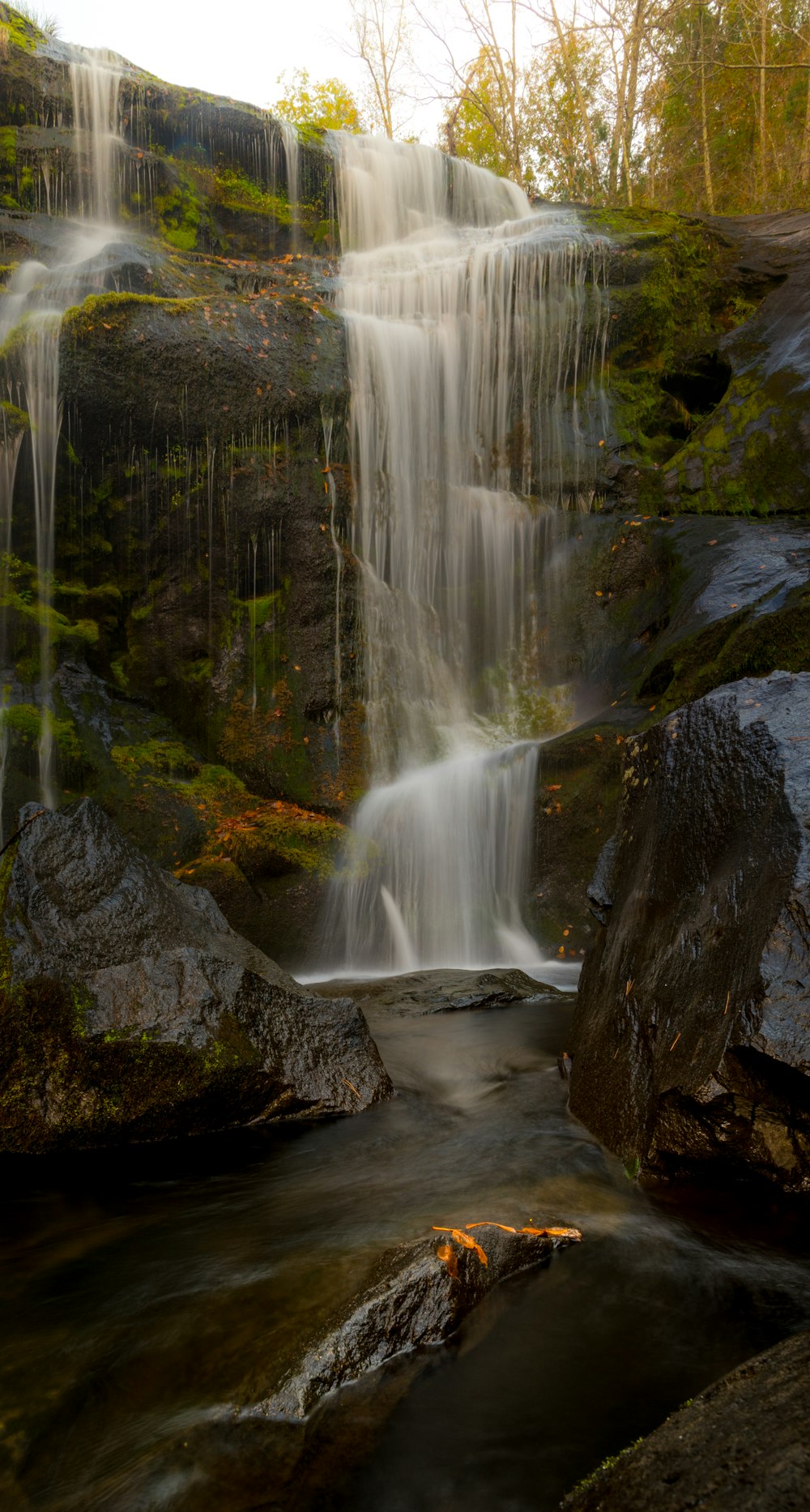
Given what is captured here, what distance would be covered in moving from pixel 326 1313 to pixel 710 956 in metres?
1.53

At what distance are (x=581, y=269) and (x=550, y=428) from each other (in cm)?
219

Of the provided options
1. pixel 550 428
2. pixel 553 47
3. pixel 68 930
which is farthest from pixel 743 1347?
pixel 553 47

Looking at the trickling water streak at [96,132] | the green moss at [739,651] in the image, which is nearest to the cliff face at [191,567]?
the trickling water streak at [96,132]

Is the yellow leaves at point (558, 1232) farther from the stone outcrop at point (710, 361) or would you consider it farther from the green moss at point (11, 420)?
the green moss at point (11, 420)

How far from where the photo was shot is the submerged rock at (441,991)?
5695mm

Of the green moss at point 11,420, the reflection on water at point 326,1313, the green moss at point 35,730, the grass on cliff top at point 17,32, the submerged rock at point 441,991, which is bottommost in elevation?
the submerged rock at point 441,991

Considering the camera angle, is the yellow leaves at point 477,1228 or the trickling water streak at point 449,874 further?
the trickling water streak at point 449,874

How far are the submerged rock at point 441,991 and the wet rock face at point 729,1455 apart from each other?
157 inches

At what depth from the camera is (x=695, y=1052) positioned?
8.67ft

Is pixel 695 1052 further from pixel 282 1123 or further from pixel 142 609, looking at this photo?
pixel 142 609

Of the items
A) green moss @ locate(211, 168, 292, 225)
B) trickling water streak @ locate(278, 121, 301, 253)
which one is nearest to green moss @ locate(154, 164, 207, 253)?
green moss @ locate(211, 168, 292, 225)

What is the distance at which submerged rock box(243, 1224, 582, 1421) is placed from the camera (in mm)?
1857

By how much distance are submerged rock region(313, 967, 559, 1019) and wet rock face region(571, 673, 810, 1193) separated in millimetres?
1969

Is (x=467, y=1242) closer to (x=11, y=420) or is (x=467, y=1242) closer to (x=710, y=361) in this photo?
(x=11, y=420)
